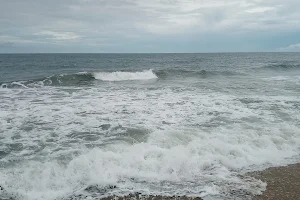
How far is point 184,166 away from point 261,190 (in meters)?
1.83

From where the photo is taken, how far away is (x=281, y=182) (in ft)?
20.2

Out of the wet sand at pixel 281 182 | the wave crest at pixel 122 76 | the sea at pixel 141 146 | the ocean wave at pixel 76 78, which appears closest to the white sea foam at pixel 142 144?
the sea at pixel 141 146

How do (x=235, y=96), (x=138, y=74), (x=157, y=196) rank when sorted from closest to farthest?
(x=157, y=196)
(x=235, y=96)
(x=138, y=74)

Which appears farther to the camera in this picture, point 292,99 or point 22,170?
point 292,99

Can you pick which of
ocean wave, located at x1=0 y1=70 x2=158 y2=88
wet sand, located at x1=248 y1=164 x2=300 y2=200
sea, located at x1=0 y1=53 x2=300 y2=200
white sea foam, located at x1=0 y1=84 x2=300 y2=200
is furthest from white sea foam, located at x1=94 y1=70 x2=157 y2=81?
wet sand, located at x1=248 y1=164 x2=300 y2=200

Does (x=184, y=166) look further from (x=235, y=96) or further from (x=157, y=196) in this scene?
(x=235, y=96)

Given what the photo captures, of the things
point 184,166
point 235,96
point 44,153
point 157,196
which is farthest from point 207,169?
point 235,96

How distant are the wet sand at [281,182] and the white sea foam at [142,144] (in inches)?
9.8

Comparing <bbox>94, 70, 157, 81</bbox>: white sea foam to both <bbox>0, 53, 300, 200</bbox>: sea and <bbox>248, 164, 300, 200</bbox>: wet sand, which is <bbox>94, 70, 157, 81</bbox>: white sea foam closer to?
<bbox>0, 53, 300, 200</bbox>: sea

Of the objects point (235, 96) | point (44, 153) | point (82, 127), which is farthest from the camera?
point (235, 96)

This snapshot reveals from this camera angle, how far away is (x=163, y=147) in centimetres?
788

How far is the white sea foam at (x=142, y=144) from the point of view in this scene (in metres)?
6.03

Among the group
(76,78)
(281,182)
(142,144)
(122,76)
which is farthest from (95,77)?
(281,182)

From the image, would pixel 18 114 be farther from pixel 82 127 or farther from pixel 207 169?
pixel 207 169
